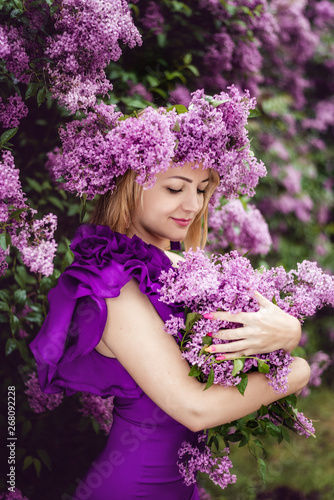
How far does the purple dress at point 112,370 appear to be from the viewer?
134 cm

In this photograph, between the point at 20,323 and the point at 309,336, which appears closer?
the point at 20,323

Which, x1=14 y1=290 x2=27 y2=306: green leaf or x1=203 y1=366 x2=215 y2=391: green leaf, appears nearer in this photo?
x1=203 y1=366 x2=215 y2=391: green leaf

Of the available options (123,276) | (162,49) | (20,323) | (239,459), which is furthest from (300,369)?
(239,459)

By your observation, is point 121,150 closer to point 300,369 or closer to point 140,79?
point 300,369

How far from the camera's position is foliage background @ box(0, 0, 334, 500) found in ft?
6.27

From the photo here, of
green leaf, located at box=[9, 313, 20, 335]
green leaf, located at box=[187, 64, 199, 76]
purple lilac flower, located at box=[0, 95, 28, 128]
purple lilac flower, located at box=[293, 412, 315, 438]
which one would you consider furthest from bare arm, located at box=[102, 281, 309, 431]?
green leaf, located at box=[187, 64, 199, 76]

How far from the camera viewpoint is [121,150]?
1.37 metres

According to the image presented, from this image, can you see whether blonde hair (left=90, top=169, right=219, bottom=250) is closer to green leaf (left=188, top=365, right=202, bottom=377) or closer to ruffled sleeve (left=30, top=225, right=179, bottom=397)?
ruffled sleeve (left=30, top=225, right=179, bottom=397)

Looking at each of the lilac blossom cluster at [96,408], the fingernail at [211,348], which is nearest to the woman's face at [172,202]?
the fingernail at [211,348]

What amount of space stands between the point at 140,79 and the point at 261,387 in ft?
5.07

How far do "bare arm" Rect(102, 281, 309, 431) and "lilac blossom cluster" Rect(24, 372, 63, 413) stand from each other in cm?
72

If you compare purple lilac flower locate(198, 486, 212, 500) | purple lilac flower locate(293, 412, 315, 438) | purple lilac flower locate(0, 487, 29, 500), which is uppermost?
purple lilac flower locate(293, 412, 315, 438)

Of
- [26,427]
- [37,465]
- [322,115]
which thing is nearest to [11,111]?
[26,427]

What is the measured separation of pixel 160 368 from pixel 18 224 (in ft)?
2.14
